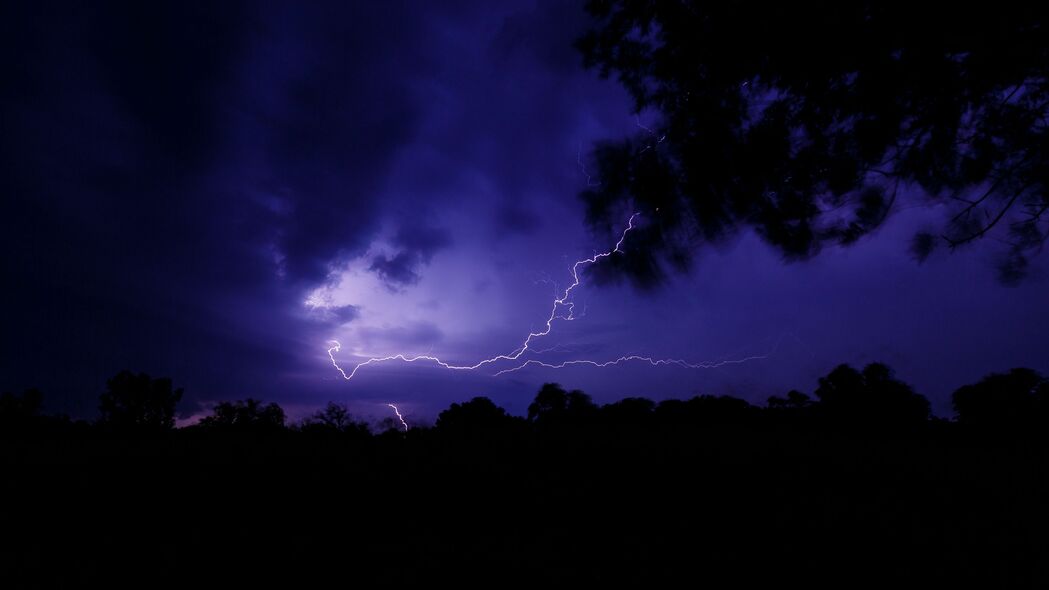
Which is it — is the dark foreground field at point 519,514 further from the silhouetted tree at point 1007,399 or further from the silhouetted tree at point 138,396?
the silhouetted tree at point 138,396

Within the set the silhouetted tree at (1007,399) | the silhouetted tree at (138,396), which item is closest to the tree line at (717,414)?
the silhouetted tree at (1007,399)

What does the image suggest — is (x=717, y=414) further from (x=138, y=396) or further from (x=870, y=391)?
(x=138, y=396)

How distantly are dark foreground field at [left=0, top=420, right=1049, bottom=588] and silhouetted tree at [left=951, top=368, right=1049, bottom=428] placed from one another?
6.97 metres

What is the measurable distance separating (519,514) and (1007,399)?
1838cm

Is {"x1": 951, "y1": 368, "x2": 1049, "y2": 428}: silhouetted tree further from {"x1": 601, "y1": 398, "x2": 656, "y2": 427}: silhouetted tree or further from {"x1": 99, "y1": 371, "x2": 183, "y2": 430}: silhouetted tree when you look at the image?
{"x1": 99, "y1": 371, "x2": 183, "y2": 430}: silhouetted tree

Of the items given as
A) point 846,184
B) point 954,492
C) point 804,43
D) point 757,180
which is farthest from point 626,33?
point 954,492

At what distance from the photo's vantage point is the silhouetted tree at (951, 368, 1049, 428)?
995 cm

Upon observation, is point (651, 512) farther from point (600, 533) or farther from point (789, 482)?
point (789, 482)

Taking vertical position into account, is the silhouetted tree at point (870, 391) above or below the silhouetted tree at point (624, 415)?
above

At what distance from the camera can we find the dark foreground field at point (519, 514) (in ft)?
7.99

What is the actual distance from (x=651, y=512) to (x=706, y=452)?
5.15 ft

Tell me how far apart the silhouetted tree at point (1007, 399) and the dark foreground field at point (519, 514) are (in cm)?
697

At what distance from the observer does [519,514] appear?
3.43 m

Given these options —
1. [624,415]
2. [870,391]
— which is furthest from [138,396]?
[870,391]
